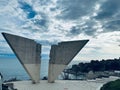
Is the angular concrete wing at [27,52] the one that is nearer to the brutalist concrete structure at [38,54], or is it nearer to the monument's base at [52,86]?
the brutalist concrete structure at [38,54]

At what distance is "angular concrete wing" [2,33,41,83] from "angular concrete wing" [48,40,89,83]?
5.09 ft

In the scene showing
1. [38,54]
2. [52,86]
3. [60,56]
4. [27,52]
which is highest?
[27,52]

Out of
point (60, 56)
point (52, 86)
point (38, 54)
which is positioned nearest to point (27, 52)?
point (38, 54)

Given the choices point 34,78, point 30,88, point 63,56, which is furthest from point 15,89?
point 63,56

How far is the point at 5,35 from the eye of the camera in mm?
21750

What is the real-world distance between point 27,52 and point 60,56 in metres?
3.74

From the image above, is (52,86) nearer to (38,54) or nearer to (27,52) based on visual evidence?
(38,54)

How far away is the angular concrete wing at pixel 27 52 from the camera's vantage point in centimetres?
2238

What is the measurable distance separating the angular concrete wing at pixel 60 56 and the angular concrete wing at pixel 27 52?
1551 mm

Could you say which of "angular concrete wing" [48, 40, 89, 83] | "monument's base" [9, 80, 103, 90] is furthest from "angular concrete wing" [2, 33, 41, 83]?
"angular concrete wing" [48, 40, 89, 83]

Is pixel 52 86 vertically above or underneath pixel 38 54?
underneath

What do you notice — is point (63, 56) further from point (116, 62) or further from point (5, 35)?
point (116, 62)

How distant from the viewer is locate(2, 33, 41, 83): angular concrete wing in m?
22.4

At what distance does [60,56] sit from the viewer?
25016mm
